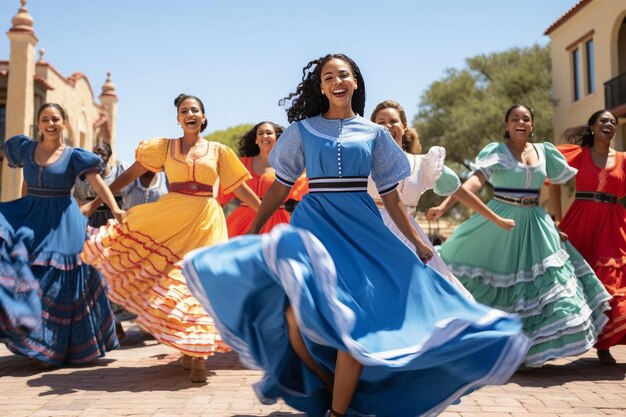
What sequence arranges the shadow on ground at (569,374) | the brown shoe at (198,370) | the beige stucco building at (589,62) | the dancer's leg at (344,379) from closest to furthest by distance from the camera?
1. the dancer's leg at (344,379)
2. the brown shoe at (198,370)
3. the shadow on ground at (569,374)
4. the beige stucco building at (589,62)

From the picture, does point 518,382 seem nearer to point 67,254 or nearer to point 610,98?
point 67,254

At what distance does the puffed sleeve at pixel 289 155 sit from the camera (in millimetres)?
3998

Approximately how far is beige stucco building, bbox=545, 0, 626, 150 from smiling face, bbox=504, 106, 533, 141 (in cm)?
1508

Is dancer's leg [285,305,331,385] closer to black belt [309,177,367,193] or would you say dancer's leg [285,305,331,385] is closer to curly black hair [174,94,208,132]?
black belt [309,177,367,193]

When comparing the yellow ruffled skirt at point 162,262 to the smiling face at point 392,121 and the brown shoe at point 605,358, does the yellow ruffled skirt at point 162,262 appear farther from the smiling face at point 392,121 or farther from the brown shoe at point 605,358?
the brown shoe at point 605,358

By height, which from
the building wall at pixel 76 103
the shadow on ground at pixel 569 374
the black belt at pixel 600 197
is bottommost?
the shadow on ground at pixel 569 374

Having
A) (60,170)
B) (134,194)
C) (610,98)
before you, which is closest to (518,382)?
(60,170)

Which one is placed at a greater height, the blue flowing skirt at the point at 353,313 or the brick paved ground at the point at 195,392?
the blue flowing skirt at the point at 353,313

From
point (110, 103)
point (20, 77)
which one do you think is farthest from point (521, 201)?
point (110, 103)

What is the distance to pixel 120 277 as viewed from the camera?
18.0ft

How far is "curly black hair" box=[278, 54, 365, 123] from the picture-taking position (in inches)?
165

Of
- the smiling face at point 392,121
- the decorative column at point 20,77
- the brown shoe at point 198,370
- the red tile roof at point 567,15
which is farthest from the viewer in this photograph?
the decorative column at point 20,77

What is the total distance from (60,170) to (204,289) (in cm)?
334

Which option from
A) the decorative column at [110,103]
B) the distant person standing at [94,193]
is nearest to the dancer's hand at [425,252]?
the distant person standing at [94,193]
